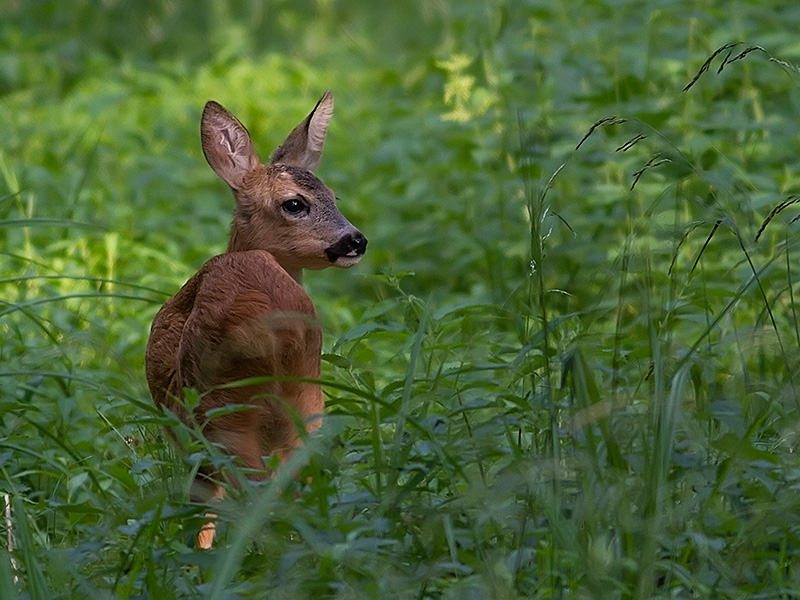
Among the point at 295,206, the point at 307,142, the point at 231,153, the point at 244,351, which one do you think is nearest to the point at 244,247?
the point at 295,206

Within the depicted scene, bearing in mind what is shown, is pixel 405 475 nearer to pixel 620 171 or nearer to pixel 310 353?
pixel 310 353

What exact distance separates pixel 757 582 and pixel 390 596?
69cm

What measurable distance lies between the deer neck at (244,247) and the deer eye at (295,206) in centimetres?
13

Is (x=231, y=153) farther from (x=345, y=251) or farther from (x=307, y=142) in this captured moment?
(x=345, y=251)

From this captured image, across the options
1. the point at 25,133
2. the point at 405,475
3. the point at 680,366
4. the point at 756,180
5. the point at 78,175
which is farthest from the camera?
the point at 25,133

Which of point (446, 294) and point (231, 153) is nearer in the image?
point (231, 153)

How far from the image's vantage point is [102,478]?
3.65 m

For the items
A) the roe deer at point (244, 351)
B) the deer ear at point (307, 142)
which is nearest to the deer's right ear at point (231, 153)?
the deer ear at point (307, 142)

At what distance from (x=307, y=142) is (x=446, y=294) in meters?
2.16

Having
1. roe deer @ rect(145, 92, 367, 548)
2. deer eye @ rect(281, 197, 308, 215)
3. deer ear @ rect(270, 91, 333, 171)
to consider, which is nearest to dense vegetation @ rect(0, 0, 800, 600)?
roe deer @ rect(145, 92, 367, 548)

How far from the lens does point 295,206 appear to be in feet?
12.9

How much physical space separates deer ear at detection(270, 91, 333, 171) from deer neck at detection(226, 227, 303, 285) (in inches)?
12.0

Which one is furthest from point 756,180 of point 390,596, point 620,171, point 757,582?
point 390,596

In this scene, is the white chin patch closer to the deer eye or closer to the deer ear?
the deer eye
